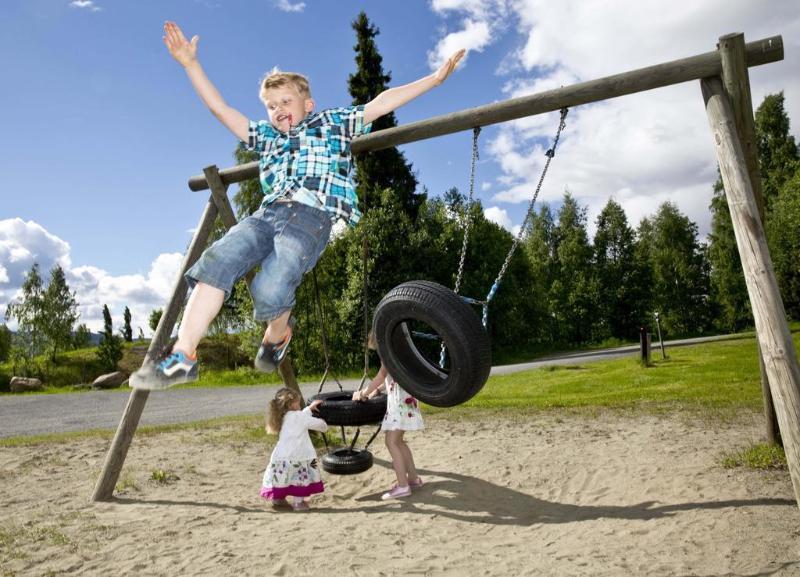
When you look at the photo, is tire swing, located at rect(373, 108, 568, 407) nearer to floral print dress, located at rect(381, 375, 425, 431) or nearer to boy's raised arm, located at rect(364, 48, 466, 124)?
boy's raised arm, located at rect(364, 48, 466, 124)

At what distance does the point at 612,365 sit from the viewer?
18016 mm

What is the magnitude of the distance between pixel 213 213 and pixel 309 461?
266 centimetres

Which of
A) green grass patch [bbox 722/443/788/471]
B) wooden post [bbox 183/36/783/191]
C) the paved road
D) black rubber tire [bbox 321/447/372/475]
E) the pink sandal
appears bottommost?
the pink sandal

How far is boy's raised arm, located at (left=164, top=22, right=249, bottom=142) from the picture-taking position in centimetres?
315

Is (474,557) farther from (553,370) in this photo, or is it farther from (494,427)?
(553,370)

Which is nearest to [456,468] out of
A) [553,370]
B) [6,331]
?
[553,370]

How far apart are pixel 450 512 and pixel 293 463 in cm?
161

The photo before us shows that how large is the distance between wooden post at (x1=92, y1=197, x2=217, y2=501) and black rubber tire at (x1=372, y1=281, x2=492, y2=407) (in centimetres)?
292

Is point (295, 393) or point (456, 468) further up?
point (295, 393)

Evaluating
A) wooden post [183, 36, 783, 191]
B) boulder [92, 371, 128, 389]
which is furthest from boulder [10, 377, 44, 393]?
wooden post [183, 36, 783, 191]

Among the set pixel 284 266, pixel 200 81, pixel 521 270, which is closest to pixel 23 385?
pixel 521 270

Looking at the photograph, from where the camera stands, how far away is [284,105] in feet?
10.2

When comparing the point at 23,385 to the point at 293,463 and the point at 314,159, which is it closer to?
the point at 293,463

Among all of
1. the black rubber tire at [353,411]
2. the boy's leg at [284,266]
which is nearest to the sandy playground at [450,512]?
the black rubber tire at [353,411]
